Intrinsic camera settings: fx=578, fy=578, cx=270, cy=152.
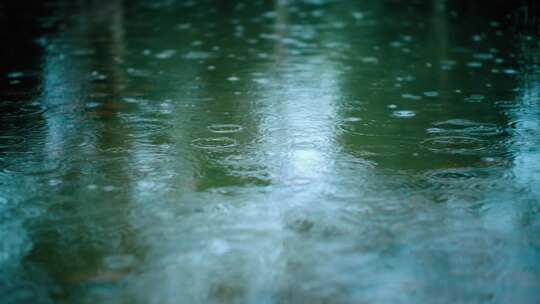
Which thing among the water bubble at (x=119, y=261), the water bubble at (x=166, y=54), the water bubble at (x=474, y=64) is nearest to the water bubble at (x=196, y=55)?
the water bubble at (x=166, y=54)

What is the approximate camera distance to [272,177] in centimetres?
423

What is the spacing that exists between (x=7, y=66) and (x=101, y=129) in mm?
3887

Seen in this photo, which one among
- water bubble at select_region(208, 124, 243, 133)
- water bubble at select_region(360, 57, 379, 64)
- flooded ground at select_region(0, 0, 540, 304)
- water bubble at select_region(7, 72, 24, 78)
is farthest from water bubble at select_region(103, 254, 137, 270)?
water bubble at select_region(360, 57, 379, 64)

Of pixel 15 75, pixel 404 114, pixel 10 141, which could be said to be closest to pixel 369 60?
pixel 404 114

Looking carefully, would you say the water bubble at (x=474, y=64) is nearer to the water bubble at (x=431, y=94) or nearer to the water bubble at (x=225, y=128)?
the water bubble at (x=431, y=94)

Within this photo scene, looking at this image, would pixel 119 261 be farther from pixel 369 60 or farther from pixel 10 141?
pixel 369 60

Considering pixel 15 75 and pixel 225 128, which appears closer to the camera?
pixel 225 128

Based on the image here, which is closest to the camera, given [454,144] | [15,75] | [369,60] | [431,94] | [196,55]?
[454,144]

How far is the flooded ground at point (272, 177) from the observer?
2977 mm

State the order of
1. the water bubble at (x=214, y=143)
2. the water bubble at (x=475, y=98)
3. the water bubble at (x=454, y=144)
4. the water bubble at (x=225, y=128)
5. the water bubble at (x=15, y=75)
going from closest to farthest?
the water bubble at (x=454, y=144) < the water bubble at (x=214, y=143) < the water bubble at (x=225, y=128) < the water bubble at (x=475, y=98) < the water bubble at (x=15, y=75)

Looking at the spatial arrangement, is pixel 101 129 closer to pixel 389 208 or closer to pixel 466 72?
pixel 389 208

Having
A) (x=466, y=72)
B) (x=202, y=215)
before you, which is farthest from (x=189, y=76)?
(x=202, y=215)

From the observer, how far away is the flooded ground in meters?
2.98

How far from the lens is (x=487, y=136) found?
5133 mm
